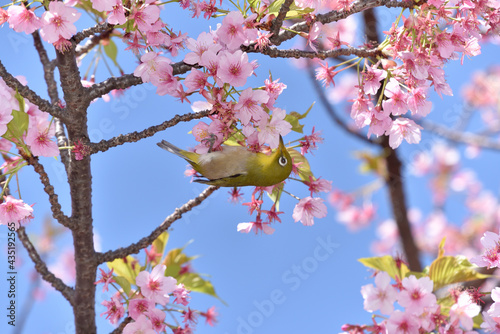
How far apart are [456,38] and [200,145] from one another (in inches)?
40.6

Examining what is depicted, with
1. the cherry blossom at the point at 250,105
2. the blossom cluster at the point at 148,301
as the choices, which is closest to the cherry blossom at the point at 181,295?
the blossom cluster at the point at 148,301

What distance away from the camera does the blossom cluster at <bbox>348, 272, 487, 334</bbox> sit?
1.99 m

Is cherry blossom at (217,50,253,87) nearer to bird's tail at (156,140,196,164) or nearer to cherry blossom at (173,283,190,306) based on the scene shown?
bird's tail at (156,140,196,164)

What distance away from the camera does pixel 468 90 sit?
25.6ft

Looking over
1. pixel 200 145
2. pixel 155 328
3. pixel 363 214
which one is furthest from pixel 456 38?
pixel 363 214

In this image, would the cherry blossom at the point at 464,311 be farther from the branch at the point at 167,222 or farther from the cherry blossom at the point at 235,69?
the cherry blossom at the point at 235,69

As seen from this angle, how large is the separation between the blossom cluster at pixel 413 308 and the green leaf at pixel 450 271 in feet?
0.63

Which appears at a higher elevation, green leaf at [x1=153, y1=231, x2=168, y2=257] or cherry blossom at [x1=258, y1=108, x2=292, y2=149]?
green leaf at [x1=153, y1=231, x2=168, y2=257]

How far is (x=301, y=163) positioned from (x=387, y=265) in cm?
68

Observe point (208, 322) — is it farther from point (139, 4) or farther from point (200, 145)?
point (139, 4)

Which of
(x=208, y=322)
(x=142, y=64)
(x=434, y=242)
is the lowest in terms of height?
(x=208, y=322)

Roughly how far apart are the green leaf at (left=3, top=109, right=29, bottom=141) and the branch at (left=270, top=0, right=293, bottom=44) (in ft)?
3.19

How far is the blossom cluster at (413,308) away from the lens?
1.99 meters

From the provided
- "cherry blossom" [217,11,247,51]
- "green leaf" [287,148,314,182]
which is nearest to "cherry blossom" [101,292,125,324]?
"green leaf" [287,148,314,182]
